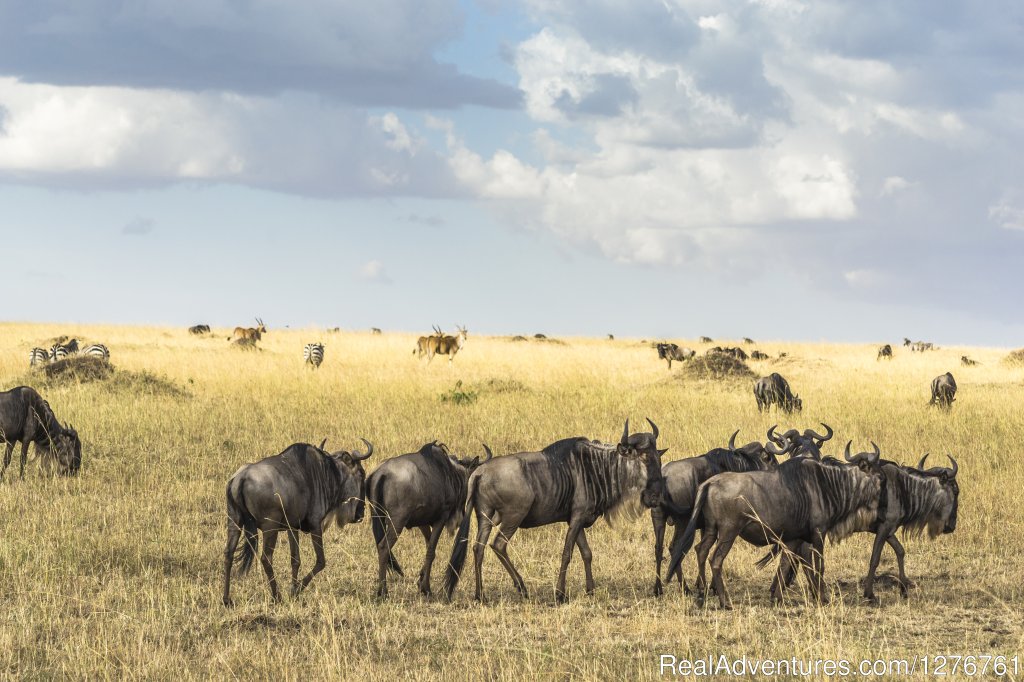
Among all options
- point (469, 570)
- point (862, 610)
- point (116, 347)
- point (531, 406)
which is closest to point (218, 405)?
point (531, 406)

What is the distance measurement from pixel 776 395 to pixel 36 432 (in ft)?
43.0

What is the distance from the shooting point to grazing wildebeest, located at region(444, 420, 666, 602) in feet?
25.9

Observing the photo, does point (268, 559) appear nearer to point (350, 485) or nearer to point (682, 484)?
point (350, 485)

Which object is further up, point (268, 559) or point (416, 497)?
point (416, 497)

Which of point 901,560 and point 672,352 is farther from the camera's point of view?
point 672,352

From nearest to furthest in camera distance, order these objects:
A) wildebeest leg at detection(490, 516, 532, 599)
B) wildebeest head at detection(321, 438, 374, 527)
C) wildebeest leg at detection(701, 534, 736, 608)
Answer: wildebeest leg at detection(701, 534, 736, 608) → wildebeest leg at detection(490, 516, 532, 599) → wildebeest head at detection(321, 438, 374, 527)

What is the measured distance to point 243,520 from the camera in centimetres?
786

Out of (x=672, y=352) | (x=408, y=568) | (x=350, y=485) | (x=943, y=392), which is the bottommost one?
(x=408, y=568)

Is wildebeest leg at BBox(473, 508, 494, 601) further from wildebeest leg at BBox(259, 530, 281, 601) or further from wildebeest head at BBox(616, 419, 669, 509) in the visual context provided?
wildebeest leg at BBox(259, 530, 281, 601)

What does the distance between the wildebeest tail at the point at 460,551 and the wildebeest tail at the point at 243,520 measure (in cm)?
151

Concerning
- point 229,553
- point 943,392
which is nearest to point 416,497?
point 229,553

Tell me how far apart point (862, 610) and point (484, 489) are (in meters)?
2.97

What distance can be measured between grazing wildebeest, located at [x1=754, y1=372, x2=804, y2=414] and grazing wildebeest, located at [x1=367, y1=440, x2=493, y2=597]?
41.5 feet

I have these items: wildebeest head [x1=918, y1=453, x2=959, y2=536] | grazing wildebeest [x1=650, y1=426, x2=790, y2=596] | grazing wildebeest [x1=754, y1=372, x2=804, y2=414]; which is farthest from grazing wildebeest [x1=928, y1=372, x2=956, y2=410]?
grazing wildebeest [x1=650, y1=426, x2=790, y2=596]
